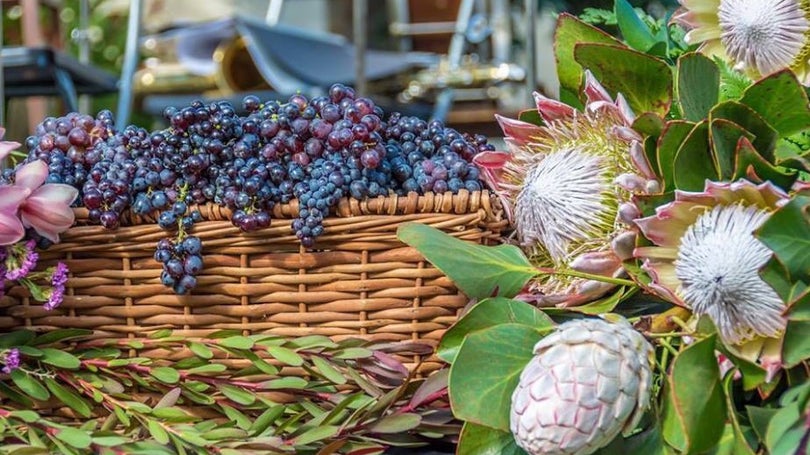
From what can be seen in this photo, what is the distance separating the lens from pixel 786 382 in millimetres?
557

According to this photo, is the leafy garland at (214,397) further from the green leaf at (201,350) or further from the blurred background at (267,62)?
the blurred background at (267,62)

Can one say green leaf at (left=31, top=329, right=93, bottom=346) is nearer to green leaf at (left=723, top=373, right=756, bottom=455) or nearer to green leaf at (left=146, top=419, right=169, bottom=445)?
green leaf at (left=146, top=419, right=169, bottom=445)

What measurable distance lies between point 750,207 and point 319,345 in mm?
302

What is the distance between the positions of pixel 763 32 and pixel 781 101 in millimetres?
75

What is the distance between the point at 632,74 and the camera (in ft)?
2.17

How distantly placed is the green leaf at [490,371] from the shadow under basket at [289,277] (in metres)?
0.12

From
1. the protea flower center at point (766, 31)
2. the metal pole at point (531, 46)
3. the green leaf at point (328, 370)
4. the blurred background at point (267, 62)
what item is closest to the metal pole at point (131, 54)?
the blurred background at point (267, 62)

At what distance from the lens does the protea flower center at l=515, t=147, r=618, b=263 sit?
660 mm

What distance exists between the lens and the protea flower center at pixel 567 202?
2.16 feet

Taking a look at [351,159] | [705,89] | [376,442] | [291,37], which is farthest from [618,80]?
[291,37]

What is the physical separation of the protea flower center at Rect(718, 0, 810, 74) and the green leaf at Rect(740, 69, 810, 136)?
7 centimetres

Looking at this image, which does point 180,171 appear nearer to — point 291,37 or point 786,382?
point 786,382

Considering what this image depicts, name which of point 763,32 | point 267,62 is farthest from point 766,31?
point 267,62

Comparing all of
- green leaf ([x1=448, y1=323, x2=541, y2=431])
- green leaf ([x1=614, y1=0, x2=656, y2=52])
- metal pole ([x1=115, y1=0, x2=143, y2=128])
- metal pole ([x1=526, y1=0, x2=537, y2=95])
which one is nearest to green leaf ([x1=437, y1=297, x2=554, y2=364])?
green leaf ([x1=448, y1=323, x2=541, y2=431])
